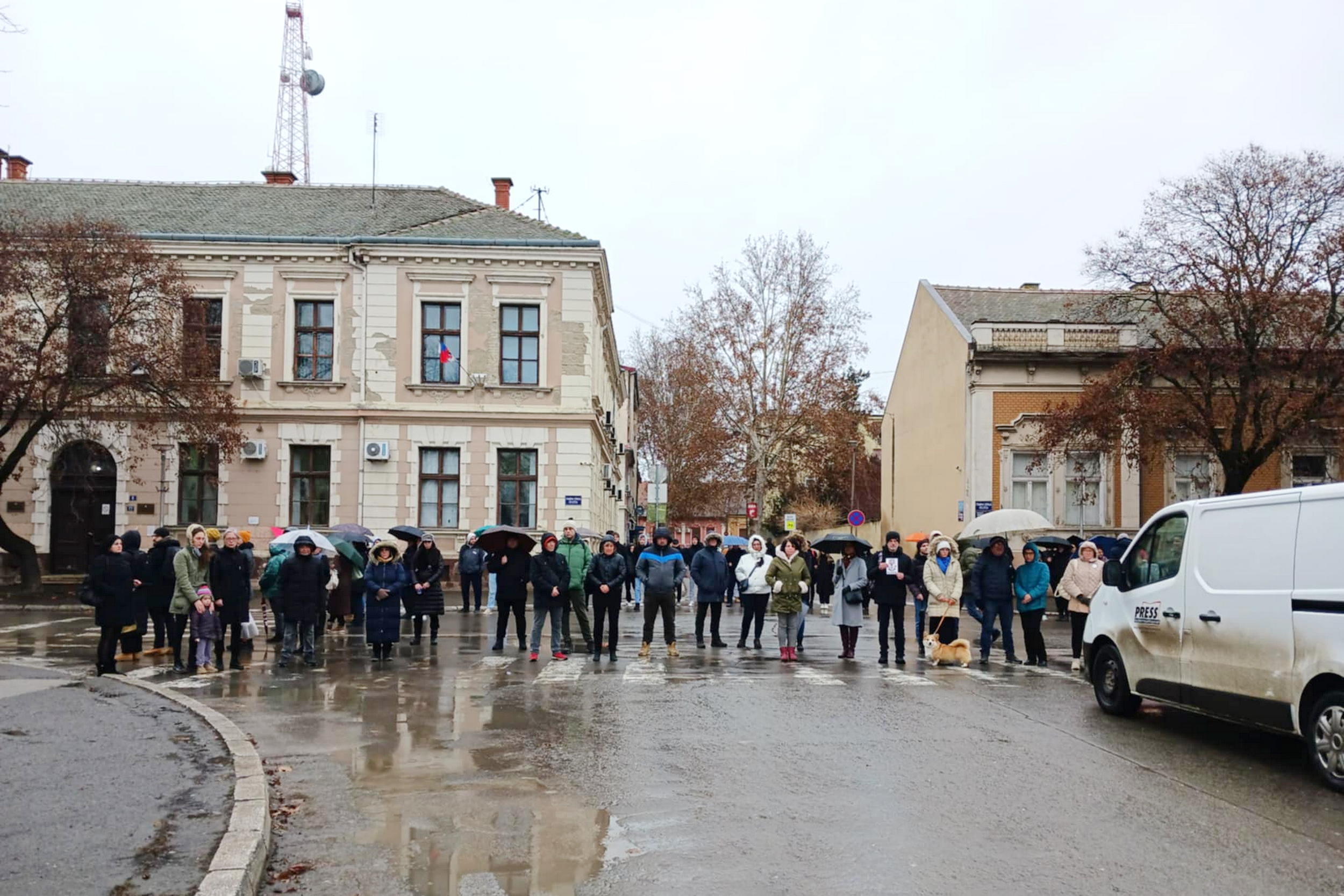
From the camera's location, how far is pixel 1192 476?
36.9m

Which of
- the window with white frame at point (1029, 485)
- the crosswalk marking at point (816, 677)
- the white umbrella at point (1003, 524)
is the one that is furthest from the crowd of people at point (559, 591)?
the window with white frame at point (1029, 485)

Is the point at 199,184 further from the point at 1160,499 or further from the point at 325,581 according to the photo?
the point at 1160,499

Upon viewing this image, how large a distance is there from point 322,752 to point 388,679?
4832mm

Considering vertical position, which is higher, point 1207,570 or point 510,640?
point 1207,570

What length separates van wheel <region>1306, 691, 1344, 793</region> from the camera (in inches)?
317

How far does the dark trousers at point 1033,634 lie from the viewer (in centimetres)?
1633

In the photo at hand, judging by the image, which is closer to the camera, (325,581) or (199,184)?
(325,581)

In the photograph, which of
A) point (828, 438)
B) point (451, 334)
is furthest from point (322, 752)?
point (828, 438)

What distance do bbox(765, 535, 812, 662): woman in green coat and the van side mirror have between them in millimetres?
5649

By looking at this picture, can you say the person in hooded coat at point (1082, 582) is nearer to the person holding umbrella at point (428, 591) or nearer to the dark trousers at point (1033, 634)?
the dark trousers at point (1033, 634)

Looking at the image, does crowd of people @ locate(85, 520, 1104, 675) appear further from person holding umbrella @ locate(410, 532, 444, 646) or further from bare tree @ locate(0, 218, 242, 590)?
bare tree @ locate(0, 218, 242, 590)

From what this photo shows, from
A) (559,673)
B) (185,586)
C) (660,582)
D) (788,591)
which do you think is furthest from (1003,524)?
(185,586)

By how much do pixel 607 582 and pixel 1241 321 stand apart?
22800 millimetres

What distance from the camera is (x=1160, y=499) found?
37500 millimetres
